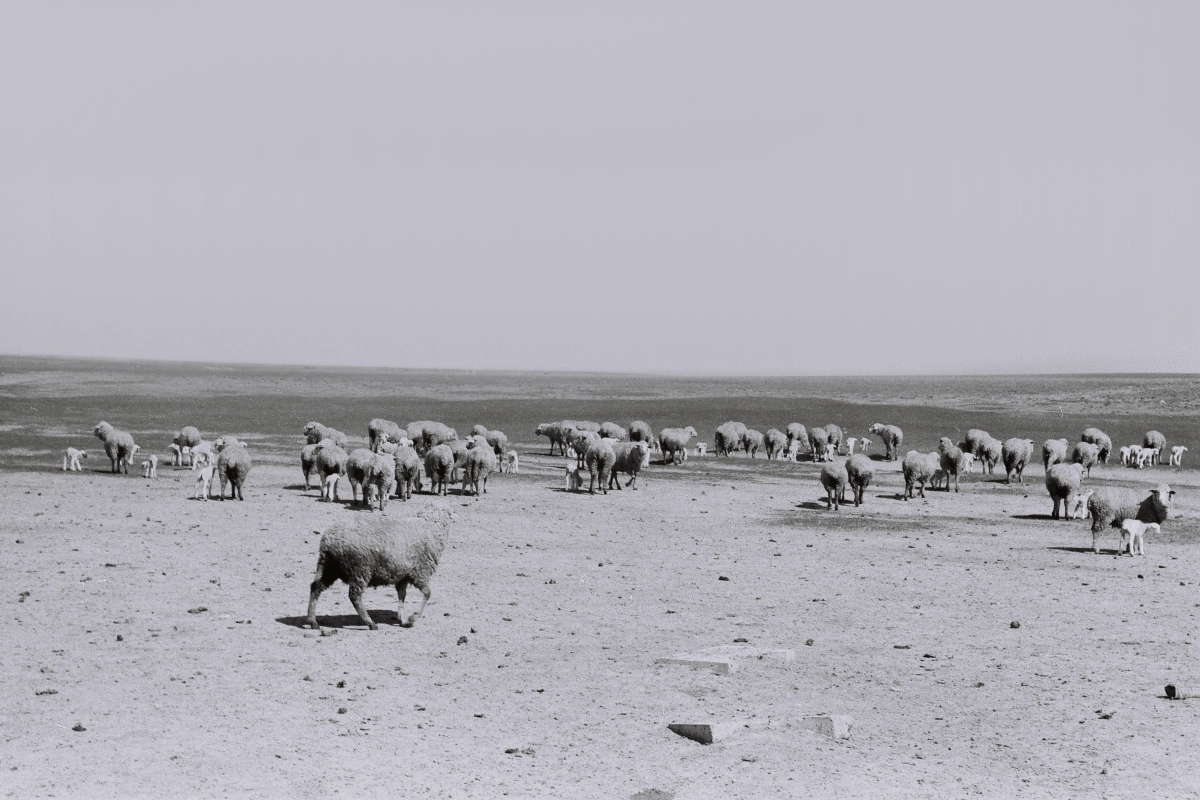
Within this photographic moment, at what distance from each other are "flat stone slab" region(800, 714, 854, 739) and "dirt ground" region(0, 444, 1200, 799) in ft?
0.53

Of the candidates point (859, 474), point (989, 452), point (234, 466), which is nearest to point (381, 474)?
point (234, 466)

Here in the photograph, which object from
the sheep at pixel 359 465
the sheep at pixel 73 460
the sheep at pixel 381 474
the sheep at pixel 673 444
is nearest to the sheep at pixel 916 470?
the sheep at pixel 673 444

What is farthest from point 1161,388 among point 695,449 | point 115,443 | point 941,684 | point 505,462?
point 941,684

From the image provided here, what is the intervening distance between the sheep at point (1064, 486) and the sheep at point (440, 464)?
14225mm

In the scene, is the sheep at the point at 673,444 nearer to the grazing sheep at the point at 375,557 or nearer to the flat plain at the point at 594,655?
the flat plain at the point at 594,655

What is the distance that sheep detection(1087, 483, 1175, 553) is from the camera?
2250cm

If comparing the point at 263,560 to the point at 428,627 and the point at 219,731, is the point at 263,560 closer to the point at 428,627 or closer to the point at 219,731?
the point at 428,627

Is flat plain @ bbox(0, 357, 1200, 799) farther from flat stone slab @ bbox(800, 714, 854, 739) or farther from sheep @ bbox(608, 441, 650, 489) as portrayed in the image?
sheep @ bbox(608, 441, 650, 489)

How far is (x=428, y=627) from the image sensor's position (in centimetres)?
1430

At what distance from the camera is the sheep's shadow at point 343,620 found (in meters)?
14.2

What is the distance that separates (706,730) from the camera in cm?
1038

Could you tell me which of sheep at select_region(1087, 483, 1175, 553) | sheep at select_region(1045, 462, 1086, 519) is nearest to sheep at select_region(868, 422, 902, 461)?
sheep at select_region(1045, 462, 1086, 519)

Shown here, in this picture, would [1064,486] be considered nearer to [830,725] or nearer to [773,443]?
[773,443]

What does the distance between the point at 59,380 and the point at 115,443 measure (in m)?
86.4
